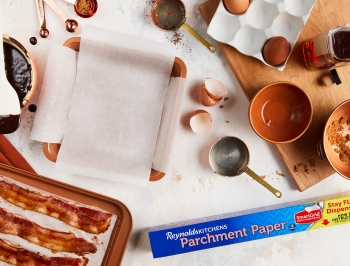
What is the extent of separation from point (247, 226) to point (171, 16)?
0.75 meters

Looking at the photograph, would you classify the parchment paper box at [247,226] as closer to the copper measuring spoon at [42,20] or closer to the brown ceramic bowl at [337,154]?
the brown ceramic bowl at [337,154]

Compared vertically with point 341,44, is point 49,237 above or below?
below

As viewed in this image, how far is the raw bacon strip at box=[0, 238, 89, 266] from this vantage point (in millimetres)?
1264

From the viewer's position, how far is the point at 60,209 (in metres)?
1.25

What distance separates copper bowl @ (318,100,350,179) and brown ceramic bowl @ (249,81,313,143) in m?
0.08

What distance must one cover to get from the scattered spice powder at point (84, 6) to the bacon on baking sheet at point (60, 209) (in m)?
0.62

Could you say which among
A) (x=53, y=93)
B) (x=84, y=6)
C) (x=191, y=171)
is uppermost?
(x=84, y=6)

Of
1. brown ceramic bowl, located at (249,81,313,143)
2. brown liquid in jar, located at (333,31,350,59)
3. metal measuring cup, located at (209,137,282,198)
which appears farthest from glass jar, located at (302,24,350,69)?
metal measuring cup, located at (209,137,282,198)

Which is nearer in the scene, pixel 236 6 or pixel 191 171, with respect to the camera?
pixel 236 6

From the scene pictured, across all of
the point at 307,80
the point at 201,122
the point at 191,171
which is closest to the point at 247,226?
the point at 191,171

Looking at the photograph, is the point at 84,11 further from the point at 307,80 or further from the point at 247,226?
the point at 247,226

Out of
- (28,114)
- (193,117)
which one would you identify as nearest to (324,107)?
(193,117)

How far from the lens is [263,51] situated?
122 cm

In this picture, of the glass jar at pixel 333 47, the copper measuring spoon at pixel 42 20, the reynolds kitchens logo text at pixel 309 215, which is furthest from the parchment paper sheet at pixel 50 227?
the glass jar at pixel 333 47
